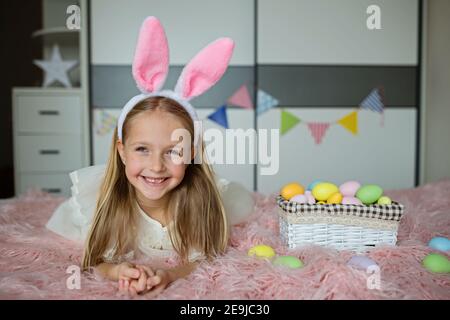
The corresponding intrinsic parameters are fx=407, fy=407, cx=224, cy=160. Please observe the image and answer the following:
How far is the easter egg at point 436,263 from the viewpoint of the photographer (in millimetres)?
904

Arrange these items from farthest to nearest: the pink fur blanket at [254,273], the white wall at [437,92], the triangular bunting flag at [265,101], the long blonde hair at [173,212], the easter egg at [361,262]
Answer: the triangular bunting flag at [265,101], the white wall at [437,92], the long blonde hair at [173,212], the easter egg at [361,262], the pink fur blanket at [254,273]

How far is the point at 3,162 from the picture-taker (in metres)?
2.73

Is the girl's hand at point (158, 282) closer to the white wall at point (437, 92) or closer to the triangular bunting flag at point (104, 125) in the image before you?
the triangular bunting flag at point (104, 125)

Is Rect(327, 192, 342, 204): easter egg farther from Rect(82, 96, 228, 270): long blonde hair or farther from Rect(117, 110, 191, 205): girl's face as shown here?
Rect(117, 110, 191, 205): girl's face

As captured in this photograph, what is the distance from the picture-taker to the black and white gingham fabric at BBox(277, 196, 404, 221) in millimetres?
1024

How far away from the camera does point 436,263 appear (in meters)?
0.91

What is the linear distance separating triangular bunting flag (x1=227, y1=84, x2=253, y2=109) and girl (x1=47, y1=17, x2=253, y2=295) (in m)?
1.43

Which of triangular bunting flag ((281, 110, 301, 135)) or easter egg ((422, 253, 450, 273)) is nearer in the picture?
easter egg ((422, 253, 450, 273))

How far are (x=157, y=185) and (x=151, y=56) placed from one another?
12.0 inches

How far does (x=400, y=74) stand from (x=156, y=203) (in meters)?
2.00

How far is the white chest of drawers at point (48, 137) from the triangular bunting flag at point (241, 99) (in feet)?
2.90

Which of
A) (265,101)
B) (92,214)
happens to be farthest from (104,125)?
(92,214)

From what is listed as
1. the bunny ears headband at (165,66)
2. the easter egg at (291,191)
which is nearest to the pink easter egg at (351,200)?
the easter egg at (291,191)

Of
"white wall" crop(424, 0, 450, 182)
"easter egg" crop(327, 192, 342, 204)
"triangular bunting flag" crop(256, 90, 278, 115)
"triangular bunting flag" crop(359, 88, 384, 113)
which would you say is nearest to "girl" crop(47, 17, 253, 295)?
"easter egg" crop(327, 192, 342, 204)
